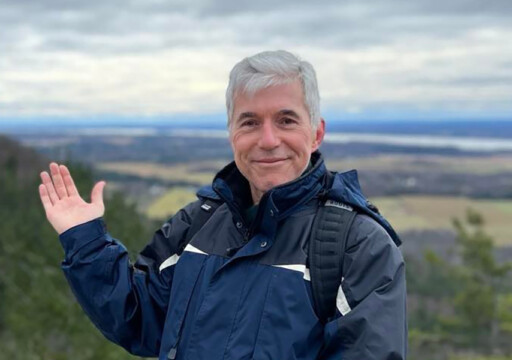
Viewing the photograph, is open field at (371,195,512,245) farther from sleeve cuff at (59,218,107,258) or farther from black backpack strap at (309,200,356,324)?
black backpack strap at (309,200,356,324)

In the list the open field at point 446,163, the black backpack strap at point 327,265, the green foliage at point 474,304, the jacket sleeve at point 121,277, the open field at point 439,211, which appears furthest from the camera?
the open field at point 446,163

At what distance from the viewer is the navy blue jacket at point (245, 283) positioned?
103 inches

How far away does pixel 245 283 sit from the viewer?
2.78 metres

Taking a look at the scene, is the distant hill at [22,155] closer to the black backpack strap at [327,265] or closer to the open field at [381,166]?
the open field at [381,166]

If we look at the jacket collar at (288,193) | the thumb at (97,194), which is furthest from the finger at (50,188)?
the jacket collar at (288,193)

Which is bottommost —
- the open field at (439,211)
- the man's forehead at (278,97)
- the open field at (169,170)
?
the open field at (439,211)

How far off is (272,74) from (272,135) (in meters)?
0.25

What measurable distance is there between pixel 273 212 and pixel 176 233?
2.06 ft

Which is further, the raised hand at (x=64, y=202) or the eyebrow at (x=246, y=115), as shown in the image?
the raised hand at (x=64, y=202)

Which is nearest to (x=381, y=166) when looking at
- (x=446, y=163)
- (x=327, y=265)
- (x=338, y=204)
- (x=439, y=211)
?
(x=439, y=211)

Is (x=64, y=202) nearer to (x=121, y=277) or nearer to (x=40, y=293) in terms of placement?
(x=121, y=277)

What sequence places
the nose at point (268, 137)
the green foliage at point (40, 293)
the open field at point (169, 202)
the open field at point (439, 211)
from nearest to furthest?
the nose at point (268, 137), the green foliage at point (40, 293), the open field at point (169, 202), the open field at point (439, 211)

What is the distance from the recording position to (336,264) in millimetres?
2666

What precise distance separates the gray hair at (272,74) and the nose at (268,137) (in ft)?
0.50
